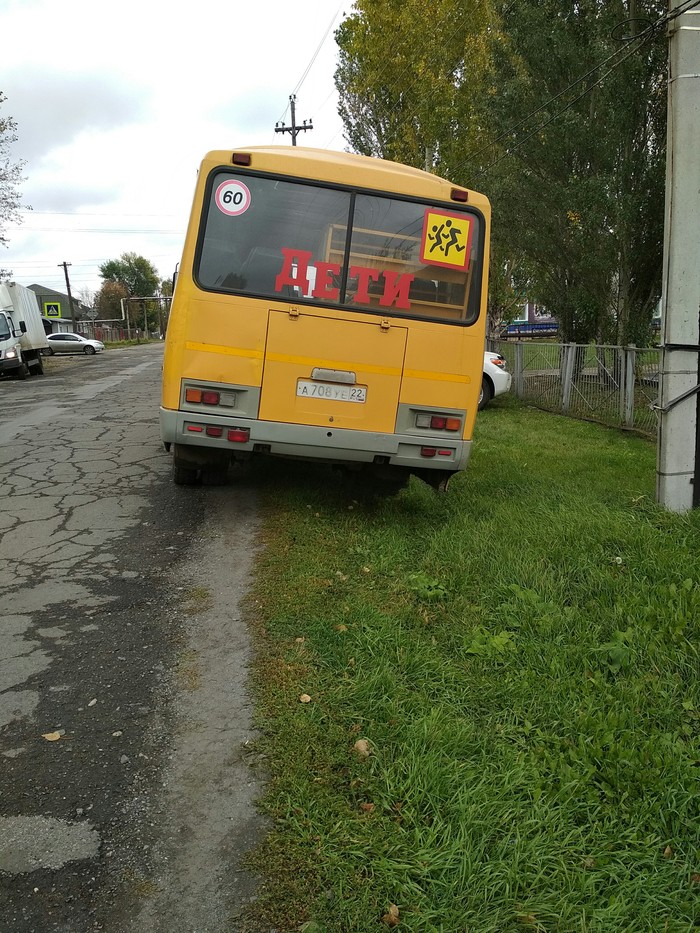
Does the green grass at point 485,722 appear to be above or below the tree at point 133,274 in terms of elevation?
below

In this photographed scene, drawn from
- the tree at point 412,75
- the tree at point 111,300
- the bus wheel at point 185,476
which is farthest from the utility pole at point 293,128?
the tree at point 111,300

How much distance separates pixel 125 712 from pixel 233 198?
381cm

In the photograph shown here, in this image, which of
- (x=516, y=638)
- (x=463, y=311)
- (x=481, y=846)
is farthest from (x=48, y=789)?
(x=463, y=311)

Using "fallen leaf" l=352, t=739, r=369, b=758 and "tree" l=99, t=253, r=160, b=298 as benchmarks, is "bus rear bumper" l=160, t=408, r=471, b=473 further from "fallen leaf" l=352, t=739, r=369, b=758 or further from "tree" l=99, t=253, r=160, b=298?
"tree" l=99, t=253, r=160, b=298

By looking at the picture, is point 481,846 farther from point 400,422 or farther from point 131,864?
point 400,422

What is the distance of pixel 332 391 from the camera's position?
543 centimetres

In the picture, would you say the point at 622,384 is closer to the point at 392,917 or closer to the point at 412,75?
the point at 392,917

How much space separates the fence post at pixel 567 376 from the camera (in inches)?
497

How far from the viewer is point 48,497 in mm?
6629

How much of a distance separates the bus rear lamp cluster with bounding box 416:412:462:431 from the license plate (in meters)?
0.48

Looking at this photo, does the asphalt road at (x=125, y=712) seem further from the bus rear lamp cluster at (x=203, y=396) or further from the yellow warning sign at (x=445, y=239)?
the yellow warning sign at (x=445, y=239)

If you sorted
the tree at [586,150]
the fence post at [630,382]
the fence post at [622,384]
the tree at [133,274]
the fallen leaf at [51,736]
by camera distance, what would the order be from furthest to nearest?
the tree at [133,274] → the tree at [586,150] → the fence post at [622,384] → the fence post at [630,382] → the fallen leaf at [51,736]

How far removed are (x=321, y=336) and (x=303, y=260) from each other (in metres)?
0.60

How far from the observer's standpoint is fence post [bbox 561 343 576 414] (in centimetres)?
1262
